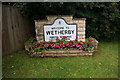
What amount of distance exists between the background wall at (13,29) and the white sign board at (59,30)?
124 cm

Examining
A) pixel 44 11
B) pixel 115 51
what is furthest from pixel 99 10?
pixel 44 11

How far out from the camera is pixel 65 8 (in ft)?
18.6

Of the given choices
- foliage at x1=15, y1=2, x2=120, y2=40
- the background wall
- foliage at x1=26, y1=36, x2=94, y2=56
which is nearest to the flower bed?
foliage at x1=26, y1=36, x2=94, y2=56

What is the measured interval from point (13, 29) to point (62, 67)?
270 cm

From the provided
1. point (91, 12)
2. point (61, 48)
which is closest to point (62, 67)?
point (61, 48)

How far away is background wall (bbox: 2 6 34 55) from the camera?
15.3ft

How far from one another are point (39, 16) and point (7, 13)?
161 cm

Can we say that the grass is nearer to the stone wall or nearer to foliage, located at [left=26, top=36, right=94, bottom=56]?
foliage, located at [left=26, top=36, right=94, bottom=56]

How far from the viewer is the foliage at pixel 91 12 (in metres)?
5.62

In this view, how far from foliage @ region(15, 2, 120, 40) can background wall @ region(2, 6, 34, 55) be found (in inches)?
17.4

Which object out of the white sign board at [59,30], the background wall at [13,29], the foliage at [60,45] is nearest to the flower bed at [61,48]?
the foliage at [60,45]

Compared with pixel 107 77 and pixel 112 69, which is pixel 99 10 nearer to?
pixel 112 69

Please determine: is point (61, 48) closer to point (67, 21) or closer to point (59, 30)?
point (59, 30)

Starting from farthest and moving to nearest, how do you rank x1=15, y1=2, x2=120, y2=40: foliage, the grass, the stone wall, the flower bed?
x1=15, y1=2, x2=120, y2=40: foliage < the stone wall < the flower bed < the grass
